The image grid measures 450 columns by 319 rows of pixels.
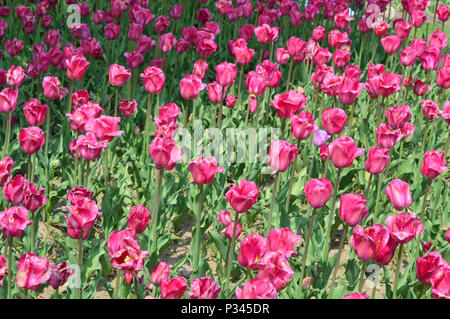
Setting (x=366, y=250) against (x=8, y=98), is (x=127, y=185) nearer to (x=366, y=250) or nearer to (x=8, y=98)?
(x=8, y=98)

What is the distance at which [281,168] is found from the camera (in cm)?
290

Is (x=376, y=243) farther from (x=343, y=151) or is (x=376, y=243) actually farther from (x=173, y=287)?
(x=173, y=287)

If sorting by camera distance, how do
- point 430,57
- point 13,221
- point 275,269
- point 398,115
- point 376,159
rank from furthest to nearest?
point 430,57 → point 398,115 → point 376,159 → point 13,221 → point 275,269

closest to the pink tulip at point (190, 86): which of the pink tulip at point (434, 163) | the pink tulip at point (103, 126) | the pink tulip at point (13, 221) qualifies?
the pink tulip at point (103, 126)

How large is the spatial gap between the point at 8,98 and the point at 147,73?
0.80m

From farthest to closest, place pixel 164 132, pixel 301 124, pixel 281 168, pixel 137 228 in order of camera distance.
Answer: pixel 164 132 < pixel 301 124 < pixel 281 168 < pixel 137 228

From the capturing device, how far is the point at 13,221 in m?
2.49

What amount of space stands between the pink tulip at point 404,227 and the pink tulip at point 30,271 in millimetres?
1249

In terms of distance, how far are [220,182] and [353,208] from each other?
4.64 ft

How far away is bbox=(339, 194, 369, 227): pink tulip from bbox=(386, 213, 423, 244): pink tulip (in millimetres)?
148

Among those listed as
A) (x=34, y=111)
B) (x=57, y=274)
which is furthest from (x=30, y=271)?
(x=34, y=111)

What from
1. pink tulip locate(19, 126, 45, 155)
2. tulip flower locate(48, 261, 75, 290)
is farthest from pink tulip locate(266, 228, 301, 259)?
pink tulip locate(19, 126, 45, 155)

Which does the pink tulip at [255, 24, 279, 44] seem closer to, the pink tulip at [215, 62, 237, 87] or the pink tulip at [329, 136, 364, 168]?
the pink tulip at [215, 62, 237, 87]
